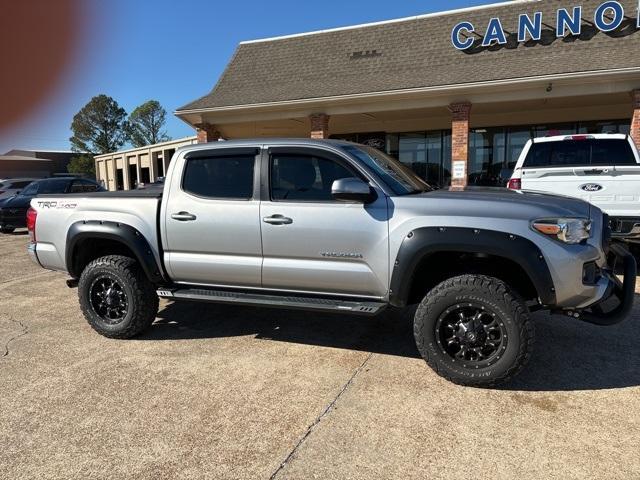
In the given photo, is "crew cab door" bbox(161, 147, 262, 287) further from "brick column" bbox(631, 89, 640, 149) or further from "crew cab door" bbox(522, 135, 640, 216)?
"brick column" bbox(631, 89, 640, 149)

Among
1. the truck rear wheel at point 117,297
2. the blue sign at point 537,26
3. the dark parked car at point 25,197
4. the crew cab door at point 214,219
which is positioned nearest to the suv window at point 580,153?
the crew cab door at point 214,219

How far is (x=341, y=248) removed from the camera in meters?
3.91

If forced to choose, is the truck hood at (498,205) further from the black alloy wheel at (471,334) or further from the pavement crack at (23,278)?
the pavement crack at (23,278)

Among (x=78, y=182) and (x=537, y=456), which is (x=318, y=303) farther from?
(x=78, y=182)

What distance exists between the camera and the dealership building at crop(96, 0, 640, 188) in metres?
11.4

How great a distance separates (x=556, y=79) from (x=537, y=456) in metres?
9.96

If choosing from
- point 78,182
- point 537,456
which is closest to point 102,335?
point 537,456

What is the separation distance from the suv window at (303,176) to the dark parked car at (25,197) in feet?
36.8

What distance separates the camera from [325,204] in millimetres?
4012

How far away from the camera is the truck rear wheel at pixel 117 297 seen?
4699 millimetres

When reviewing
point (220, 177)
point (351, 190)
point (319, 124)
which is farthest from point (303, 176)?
point (319, 124)

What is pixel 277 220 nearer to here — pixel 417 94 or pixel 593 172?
pixel 593 172

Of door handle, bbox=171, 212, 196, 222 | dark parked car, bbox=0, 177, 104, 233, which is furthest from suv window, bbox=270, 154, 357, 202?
dark parked car, bbox=0, 177, 104, 233

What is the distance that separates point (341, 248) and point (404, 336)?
139 cm
